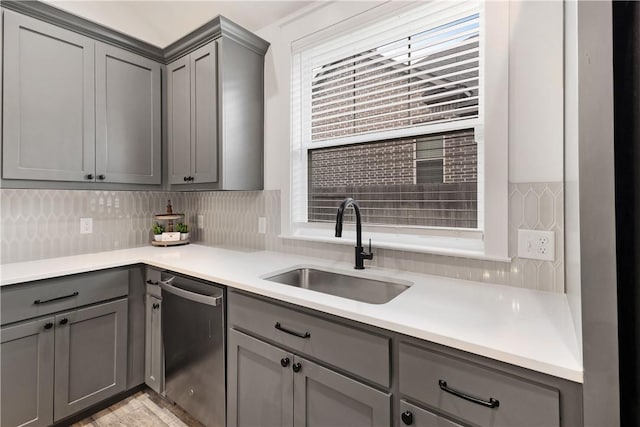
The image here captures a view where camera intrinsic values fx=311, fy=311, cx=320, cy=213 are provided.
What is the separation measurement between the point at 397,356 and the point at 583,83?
2.97ft

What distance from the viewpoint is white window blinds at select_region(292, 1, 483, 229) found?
5.21ft

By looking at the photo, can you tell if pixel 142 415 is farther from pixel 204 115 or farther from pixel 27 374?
pixel 204 115

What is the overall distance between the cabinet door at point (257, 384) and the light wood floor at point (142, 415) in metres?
0.54

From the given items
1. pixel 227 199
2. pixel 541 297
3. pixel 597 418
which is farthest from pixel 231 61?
pixel 597 418

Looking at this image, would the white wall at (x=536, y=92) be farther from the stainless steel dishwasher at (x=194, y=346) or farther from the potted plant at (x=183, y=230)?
the potted plant at (x=183, y=230)

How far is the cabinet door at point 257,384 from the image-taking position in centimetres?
134

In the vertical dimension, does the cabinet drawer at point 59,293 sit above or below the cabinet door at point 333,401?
above

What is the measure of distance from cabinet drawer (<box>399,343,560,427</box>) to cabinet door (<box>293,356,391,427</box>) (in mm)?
132

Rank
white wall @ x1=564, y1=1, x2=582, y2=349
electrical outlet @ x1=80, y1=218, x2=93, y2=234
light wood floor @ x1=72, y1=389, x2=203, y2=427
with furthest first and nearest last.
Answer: electrical outlet @ x1=80, y1=218, x2=93, y2=234 < light wood floor @ x1=72, y1=389, x2=203, y2=427 < white wall @ x1=564, y1=1, x2=582, y2=349

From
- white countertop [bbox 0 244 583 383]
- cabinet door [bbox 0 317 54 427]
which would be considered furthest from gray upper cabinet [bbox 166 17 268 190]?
cabinet door [bbox 0 317 54 427]

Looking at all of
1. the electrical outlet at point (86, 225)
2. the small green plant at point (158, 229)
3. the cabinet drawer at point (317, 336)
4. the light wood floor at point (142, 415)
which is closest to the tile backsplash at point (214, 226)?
the electrical outlet at point (86, 225)

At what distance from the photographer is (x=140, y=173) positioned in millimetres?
2342

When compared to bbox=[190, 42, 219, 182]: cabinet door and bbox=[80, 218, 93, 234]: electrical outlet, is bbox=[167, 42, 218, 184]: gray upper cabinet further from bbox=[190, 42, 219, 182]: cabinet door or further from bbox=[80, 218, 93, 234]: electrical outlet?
bbox=[80, 218, 93, 234]: electrical outlet

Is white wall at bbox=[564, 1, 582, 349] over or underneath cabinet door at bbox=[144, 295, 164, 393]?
over
